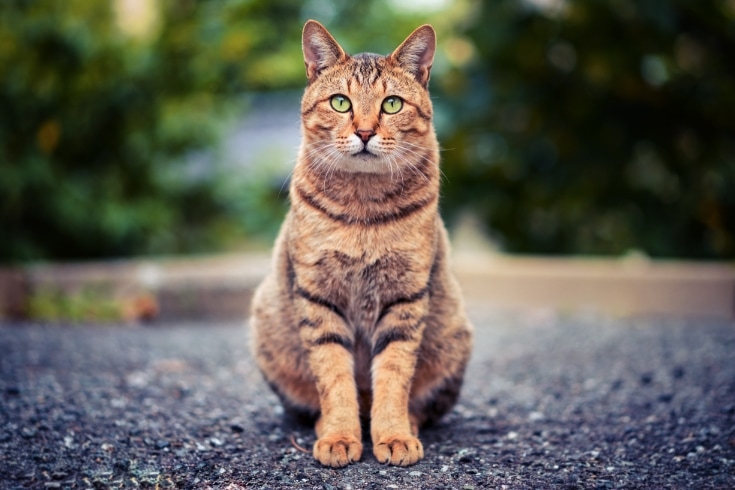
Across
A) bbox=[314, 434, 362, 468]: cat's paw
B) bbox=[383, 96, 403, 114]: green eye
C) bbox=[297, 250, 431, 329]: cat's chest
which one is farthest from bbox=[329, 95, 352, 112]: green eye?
bbox=[314, 434, 362, 468]: cat's paw

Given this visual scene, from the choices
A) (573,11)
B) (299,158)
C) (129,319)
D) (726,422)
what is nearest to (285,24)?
(573,11)

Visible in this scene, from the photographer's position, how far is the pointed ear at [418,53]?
2805 mm

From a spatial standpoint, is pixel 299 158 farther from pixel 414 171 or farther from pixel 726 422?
pixel 726 422

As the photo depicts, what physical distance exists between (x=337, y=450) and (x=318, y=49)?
1470mm

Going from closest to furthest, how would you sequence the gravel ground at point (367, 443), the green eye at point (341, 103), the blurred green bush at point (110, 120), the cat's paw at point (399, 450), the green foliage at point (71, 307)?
1. the gravel ground at point (367, 443)
2. the cat's paw at point (399, 450)
3. the green eye at point (341, 103)
4. the green foliage at point (71, 307)
5. the blurred green bush at point (110, 120)

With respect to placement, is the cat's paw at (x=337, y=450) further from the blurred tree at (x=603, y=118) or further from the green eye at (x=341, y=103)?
the blurred tree at (x=603, y=118)

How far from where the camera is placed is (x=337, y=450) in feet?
8.06

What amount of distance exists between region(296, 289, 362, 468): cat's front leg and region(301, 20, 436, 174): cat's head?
0.52m

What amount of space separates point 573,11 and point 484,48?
2.51 ft

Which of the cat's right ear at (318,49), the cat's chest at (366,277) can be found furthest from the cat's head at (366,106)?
the cat's chest at (366,277)

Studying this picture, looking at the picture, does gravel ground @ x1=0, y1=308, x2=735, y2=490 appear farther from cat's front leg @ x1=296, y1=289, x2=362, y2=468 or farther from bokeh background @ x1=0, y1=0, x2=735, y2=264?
bokeh background @ x1=0, y1=0, x2=735, y2=264

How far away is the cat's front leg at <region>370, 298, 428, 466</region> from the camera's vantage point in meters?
2.56

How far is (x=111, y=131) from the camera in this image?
224 inches

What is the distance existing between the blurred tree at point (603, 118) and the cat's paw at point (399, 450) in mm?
3353
